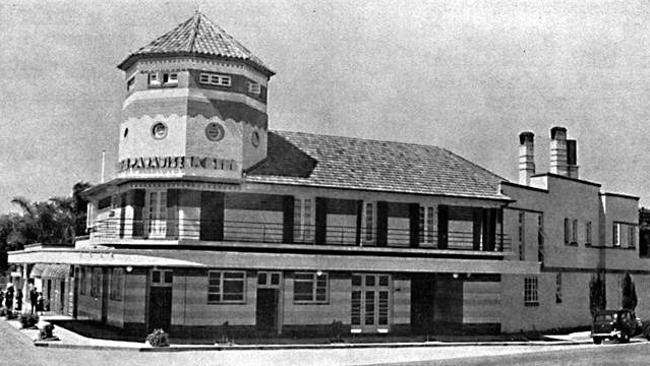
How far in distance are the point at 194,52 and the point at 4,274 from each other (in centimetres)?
5006

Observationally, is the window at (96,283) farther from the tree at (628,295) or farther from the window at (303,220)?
the tree at (628,295)

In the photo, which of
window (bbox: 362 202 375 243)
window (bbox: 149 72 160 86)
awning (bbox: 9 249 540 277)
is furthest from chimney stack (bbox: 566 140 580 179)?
window (bbox: 149 72 160 86)

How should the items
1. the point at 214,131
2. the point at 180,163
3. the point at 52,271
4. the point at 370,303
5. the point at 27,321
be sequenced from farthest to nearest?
the point at 52,271, the point at 370,303, the point at 27,321, the point at 214,131, the point at 180,163

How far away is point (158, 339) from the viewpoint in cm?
2688

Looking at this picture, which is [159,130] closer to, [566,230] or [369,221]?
[369,221]

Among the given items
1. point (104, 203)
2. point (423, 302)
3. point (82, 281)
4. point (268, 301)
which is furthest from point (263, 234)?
point (82, 281)

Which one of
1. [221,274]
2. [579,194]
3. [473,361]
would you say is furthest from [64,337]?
[579,194]

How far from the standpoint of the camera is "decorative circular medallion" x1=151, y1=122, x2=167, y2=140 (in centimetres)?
3081

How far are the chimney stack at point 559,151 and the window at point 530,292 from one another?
288 inches

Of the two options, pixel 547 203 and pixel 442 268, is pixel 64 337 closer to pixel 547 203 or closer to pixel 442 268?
pixel 442 268

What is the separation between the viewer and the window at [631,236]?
149 feet

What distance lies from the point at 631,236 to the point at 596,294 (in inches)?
206

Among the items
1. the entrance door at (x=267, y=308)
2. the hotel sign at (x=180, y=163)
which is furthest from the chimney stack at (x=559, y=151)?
the hotel sign at (x=180, y=163)

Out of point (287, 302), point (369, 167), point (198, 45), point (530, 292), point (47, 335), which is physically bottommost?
point (47, 335)
